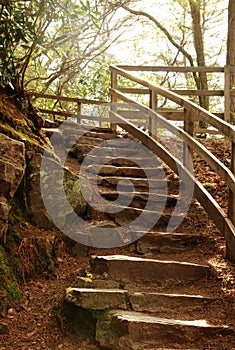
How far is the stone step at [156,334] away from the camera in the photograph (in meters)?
3.48

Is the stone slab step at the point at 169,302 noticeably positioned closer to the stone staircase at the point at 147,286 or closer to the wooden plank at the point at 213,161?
the stone staircase at the point at 147,286

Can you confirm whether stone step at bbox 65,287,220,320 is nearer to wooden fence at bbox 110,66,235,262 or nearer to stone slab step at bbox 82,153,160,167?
wooden fence at bbox 110,66,235,262

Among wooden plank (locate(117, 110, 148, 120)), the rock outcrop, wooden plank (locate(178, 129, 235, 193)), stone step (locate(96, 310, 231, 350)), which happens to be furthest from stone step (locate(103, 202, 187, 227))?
wooden plank (locate(117, 110, 148, 120))

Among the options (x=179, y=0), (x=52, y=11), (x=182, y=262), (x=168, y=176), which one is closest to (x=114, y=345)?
(x=182, y=262)

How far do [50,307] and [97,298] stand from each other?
1.76 ft

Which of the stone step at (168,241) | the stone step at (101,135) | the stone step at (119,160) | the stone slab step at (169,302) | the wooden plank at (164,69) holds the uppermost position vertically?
the wooden plank at (164,69)

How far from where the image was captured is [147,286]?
13.8ft

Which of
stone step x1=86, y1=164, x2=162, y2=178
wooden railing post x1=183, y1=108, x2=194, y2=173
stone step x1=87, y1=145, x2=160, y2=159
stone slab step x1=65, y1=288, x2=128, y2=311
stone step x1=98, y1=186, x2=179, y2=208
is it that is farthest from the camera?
stone step x1=87, y1=145, x2=160, y2=159

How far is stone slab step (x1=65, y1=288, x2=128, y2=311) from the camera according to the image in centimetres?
373

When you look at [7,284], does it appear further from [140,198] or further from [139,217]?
[140,198]

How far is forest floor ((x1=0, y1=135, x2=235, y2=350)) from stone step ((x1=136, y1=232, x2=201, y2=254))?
0.64ft

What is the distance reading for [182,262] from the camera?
438cm

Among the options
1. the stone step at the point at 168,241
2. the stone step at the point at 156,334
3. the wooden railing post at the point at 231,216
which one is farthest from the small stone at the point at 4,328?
the wooden railing post at the point at 231,216

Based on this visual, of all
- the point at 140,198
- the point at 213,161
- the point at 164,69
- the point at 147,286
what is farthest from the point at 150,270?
the point at 164,69
